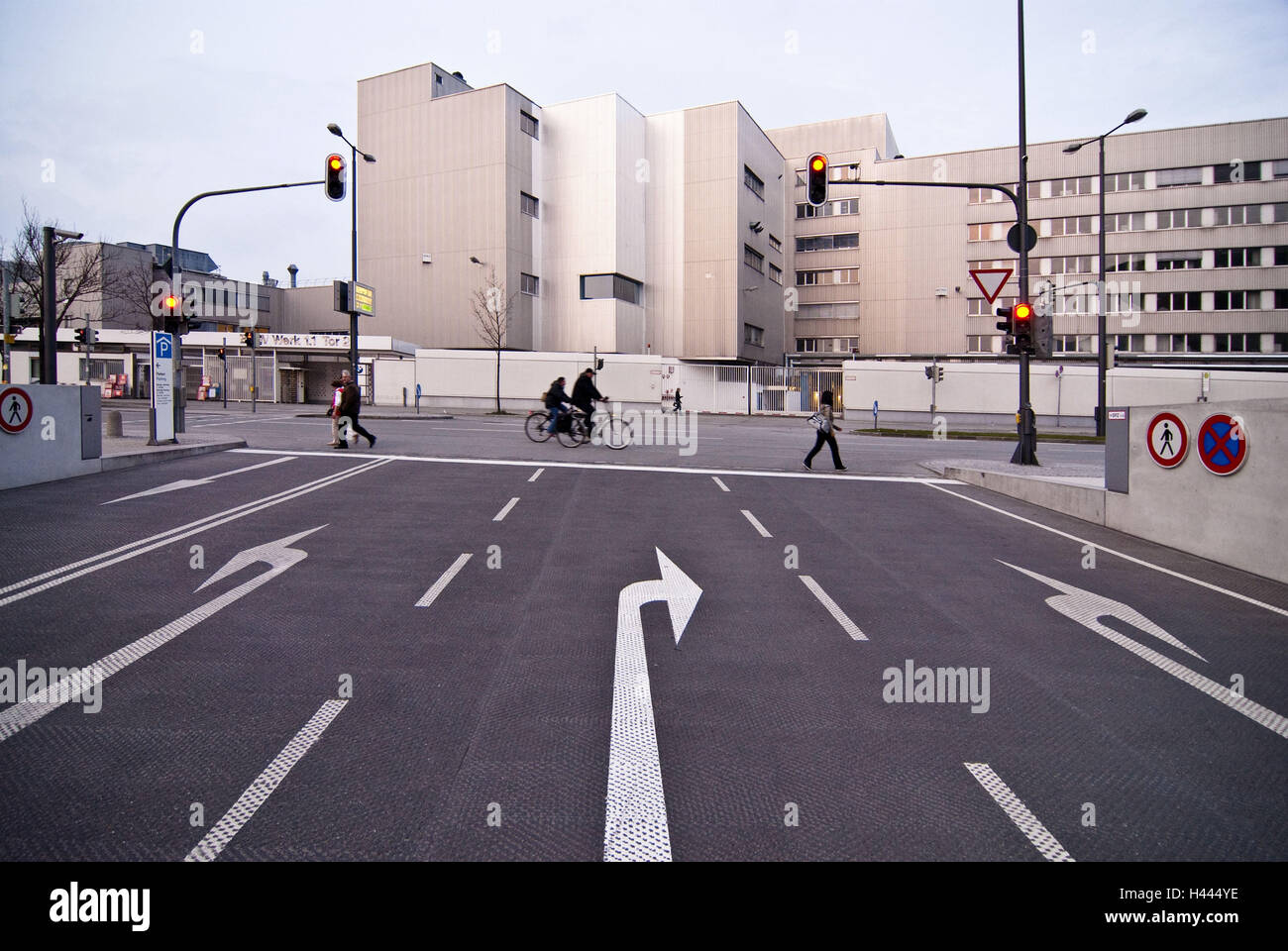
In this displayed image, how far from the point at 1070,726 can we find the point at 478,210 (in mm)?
Answer: 50128

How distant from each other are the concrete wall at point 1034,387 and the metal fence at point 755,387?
7.94 feet

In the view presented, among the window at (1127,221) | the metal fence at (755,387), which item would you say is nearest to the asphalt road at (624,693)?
the metal fence at (755,387)

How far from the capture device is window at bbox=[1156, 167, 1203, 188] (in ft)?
183

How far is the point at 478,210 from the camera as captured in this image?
49.9 metres

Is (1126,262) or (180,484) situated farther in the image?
(1126,262)

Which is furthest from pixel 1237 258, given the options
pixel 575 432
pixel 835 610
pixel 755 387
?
pixel 835 610

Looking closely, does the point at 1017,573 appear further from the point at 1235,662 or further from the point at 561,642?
the point at 561,642

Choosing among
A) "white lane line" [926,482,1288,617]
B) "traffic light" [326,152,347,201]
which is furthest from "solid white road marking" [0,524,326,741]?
"traffic light" [326,152,347,201]

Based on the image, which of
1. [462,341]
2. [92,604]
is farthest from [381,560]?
[462,341]

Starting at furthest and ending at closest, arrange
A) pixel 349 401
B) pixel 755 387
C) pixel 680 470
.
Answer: pixel 755 387 → pixel 349 401 → pixel 680 470

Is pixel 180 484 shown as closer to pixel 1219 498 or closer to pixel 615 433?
pixel 615 433

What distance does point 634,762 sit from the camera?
158 inches

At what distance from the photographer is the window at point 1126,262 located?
189ft

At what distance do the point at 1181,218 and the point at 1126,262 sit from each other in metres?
4.17
